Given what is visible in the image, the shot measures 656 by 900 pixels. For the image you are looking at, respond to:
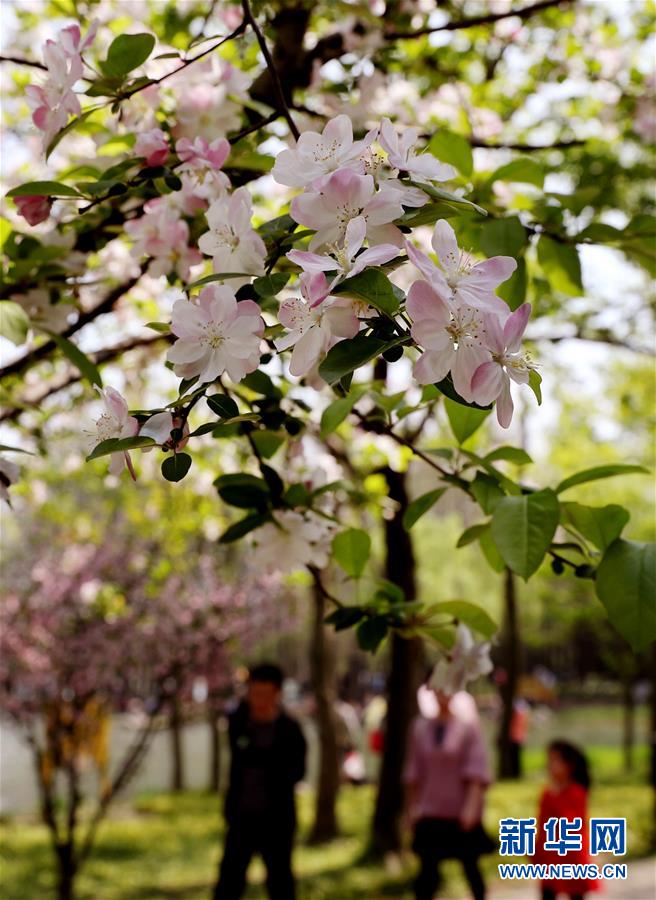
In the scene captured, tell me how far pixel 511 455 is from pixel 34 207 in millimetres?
834

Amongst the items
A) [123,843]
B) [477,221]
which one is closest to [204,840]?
[123,843]

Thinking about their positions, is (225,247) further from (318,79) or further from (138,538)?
(138,538)

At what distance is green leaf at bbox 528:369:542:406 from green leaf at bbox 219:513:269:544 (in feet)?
2.16

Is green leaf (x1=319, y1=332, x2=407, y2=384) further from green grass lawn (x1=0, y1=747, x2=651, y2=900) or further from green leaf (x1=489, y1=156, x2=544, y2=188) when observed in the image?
green grass lawn (x1=0, y1=747, x2=651, y2=900)

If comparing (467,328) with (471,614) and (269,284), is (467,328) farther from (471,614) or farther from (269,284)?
(471,614)

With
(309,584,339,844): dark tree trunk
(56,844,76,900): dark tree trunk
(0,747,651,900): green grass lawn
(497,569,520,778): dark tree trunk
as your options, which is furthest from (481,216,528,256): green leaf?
(497,569,520,778): dark tree trunk

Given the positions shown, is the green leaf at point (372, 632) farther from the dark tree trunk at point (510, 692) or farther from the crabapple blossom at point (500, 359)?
the dark tree trunk at point (510, 692)

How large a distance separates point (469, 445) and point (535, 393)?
0.52 metres

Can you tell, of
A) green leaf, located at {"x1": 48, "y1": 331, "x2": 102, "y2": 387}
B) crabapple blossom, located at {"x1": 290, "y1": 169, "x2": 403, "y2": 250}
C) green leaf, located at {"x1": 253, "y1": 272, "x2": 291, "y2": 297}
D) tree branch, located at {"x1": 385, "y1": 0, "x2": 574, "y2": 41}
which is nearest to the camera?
crabapple blossom, located at {"x1": 290, "y1": 169, "x2": 403, "y2": 250}

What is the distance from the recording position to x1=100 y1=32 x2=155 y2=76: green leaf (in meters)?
1.31

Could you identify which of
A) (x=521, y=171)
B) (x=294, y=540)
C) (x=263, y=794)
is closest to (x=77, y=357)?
(x=294, y=540)

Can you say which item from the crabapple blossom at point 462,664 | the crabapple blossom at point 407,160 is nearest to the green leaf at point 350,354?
the crabapple blossom at point 407,160

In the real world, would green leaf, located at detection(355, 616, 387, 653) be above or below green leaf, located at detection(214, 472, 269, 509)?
below

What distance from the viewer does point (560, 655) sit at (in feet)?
149
